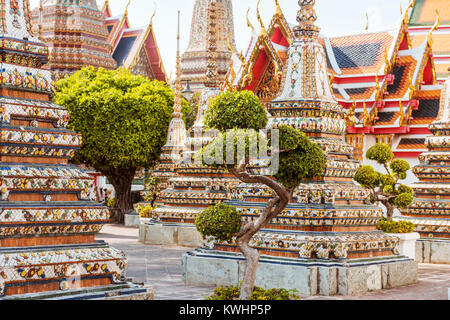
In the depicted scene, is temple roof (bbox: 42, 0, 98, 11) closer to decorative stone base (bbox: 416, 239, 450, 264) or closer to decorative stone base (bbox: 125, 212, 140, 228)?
decorative stone base (bbox: 125, 212, 140, 228)

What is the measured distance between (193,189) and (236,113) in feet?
32.4

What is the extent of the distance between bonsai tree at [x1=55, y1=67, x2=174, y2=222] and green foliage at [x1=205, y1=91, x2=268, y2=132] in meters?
15.7

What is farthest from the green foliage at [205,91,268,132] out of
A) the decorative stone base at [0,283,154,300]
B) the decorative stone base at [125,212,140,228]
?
the decorative stone base at [125,212,140,228]

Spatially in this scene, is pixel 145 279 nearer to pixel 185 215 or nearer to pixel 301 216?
pixel 301 216

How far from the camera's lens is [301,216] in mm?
10836

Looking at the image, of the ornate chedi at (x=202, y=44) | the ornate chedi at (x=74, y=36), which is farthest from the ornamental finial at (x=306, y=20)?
the ornate chedi at (x=202, y=44)

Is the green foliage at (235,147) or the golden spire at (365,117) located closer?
the green foliage at (235,147)

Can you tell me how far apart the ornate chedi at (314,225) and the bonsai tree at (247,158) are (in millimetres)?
2251

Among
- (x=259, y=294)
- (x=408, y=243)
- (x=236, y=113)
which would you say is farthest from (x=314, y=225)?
(x=408, y=243)

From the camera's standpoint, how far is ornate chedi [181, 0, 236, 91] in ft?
159

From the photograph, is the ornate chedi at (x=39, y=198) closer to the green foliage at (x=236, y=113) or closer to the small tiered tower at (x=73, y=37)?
the green foliage at (x=236, y=113)

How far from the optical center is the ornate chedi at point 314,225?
34.0 ft

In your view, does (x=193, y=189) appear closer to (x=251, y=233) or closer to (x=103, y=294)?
(x=251, y=233)

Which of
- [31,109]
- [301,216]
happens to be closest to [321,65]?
[301,216]
